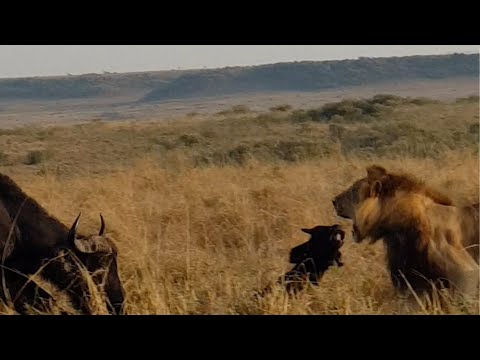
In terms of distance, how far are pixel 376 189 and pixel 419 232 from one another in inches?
15.8

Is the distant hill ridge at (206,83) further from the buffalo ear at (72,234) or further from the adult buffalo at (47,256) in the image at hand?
the buffalo ear at (72,234)

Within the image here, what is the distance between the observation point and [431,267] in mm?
4988

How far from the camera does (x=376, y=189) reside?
519cm

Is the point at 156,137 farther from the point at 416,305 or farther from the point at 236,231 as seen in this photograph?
the point at 416,305

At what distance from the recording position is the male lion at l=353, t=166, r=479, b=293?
195 inches

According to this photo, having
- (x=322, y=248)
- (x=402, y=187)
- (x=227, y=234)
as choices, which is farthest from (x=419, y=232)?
(x=227, y=234)

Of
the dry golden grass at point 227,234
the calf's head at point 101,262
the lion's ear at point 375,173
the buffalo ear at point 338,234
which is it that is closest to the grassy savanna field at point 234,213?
the dry golden grass at point 227,234

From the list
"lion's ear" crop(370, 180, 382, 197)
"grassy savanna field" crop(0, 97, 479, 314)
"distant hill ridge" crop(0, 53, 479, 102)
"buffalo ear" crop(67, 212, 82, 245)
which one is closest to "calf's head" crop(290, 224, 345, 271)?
"grassy savanna field" crop(0, 97, 479, 314)

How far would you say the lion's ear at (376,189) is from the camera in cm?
517

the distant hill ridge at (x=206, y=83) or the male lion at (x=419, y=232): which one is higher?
the distant hill ridge at (x=206, y=83)

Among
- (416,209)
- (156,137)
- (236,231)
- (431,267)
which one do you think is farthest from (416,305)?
(156,137)

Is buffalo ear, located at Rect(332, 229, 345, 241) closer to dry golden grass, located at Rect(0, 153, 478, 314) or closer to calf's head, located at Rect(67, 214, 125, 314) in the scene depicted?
dry golden grass, located at Rect(0, 153, 478, 314)

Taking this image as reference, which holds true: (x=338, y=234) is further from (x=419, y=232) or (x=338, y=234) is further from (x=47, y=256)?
(x=47, y=256)
